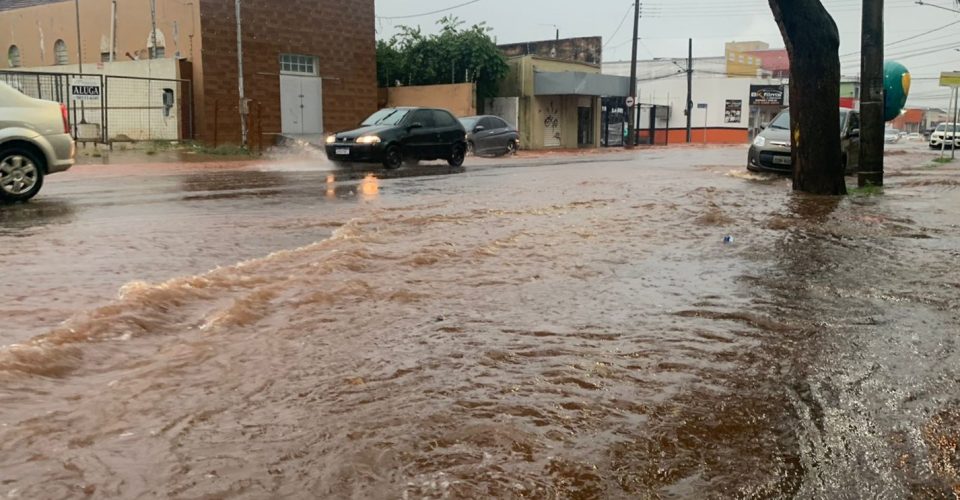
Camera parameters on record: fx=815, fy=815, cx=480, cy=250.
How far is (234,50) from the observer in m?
24.3

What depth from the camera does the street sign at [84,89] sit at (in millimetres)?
20266

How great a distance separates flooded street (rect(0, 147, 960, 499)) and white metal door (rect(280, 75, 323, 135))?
18.6m

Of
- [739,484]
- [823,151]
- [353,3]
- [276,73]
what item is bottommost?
[739,484]

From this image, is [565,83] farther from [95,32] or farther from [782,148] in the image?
[782,148]

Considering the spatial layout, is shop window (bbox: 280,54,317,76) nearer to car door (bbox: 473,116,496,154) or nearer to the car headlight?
car door (bbox: 473,116,496,154)

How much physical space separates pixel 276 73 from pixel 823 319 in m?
23.6

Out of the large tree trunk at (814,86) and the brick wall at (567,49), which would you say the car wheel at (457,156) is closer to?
the large tree trunk at (814,86)

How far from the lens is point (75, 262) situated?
237 inches

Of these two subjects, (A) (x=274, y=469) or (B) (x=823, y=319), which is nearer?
(A) (x=274, y=469)

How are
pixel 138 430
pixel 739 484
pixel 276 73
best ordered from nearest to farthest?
1. pixel 739 484
2. pixel 138 430
3. pixel 276 73

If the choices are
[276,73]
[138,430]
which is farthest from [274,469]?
[276,73]

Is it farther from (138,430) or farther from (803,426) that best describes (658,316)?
(138,430)

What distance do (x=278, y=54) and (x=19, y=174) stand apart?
1738 centimetres

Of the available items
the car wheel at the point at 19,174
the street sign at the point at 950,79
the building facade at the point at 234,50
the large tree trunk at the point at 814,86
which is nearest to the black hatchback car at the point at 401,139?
the building facade at the point at 234,50
